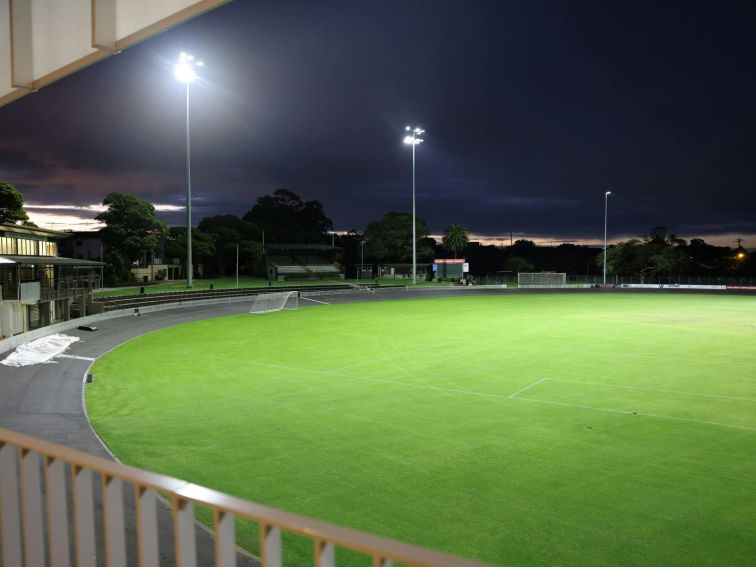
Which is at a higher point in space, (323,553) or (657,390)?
(323,553)

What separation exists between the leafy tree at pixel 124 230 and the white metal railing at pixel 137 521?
183ft

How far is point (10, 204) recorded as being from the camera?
3956cm

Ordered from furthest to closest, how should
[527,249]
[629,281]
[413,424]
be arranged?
[527,249], [629,281], [413,424]

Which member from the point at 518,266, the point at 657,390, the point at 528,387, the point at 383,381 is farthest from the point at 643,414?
the point at 518,266

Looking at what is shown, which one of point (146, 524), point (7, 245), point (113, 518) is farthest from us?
point (7, 245)

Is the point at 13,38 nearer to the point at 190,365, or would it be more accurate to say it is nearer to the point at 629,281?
the point at 190,365

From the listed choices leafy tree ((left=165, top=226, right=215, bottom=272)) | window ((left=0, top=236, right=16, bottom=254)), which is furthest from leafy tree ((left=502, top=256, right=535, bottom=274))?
window ((left=0, top=236, right=16, bottom=254))

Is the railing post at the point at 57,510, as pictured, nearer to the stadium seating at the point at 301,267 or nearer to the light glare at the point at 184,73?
the light glare at the point at 184,73

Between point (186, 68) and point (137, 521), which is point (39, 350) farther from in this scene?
point (186, 68)

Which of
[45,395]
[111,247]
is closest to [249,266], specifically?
[111,247]

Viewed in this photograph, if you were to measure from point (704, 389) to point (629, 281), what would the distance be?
7428cm

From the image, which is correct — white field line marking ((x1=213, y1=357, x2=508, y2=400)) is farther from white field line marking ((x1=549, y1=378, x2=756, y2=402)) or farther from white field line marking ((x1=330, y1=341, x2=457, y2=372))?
white field line marking ((x1=549, y1=378, x2=756, y2=402))

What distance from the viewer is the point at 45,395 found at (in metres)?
12.8

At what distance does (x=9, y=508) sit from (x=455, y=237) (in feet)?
333
